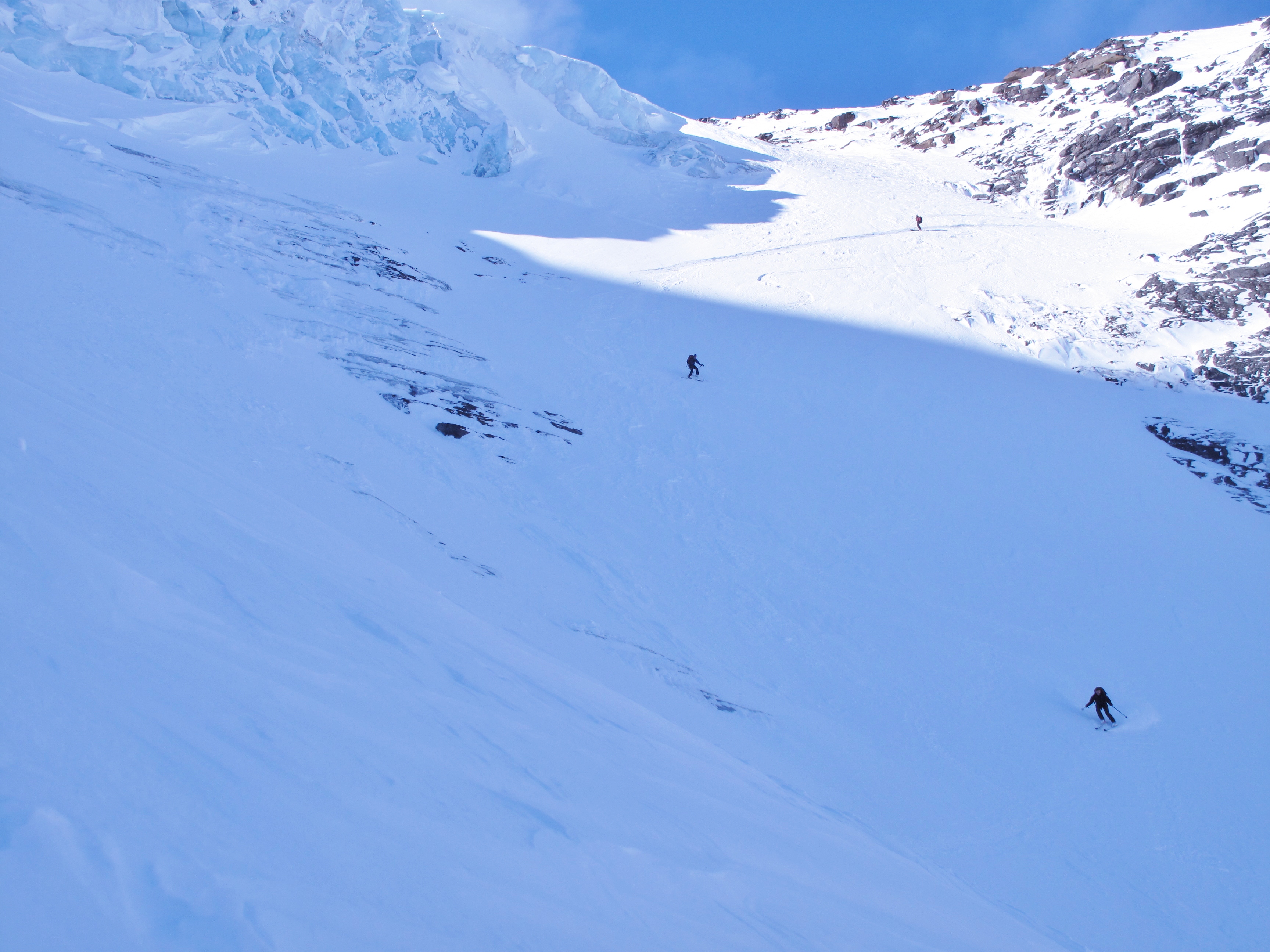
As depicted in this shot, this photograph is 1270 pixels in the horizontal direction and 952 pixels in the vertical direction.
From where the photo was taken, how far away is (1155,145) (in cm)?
3375

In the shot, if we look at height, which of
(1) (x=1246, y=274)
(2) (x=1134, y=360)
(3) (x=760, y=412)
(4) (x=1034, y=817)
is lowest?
(4) (x=1034, y=817)

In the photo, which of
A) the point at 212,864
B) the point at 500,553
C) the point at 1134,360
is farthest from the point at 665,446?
the point at 1134,360

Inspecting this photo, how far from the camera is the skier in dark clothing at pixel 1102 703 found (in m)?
10.2

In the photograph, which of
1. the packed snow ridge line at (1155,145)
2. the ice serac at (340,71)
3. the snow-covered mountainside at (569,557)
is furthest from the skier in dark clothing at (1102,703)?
the ice serac at (340,71)

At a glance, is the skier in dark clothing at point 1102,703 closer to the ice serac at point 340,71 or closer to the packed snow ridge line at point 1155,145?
the packed snow ridge line at point 1155,145

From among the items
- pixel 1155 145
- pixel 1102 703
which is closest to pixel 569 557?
pixel 1102 703

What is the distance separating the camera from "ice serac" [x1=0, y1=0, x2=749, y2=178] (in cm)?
2595

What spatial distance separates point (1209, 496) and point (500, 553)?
52.0 feet

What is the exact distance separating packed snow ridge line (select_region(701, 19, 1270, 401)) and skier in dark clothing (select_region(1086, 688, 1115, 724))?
14222 millimetres

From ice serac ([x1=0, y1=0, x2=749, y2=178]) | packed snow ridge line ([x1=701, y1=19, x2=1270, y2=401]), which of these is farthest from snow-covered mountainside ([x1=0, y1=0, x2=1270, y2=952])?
packed snow ridge line ([x1=701, y1=19, x2=1270, y2=401])

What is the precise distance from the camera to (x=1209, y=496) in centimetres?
1631

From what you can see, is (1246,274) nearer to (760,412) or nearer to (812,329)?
(812,329)

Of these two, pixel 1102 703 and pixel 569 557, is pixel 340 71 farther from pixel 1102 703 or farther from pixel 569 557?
pixel 1102 703

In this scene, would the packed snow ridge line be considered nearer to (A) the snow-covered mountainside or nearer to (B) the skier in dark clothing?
(A) the snow-covered mountainside
